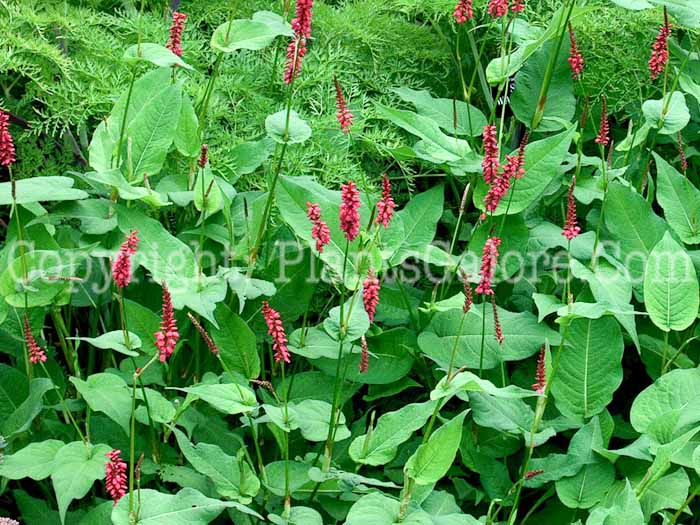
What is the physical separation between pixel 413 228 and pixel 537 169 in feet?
0.83

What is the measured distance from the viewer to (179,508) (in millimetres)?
1257

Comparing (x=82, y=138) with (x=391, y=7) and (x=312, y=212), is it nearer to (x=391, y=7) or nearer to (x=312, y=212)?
(x=391, y=7)

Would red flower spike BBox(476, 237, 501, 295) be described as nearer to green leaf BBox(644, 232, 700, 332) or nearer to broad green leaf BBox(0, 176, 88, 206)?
green leaf BBox(644, 232, 700, 332)

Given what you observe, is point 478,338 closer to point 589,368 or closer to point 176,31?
point 589,368

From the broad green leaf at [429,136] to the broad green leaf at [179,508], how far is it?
0.77 meters

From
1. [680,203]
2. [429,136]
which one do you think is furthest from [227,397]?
[680,203]

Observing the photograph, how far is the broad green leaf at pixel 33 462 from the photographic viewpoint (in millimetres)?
1301

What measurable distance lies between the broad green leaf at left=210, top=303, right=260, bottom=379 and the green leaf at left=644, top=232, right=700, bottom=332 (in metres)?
0.66

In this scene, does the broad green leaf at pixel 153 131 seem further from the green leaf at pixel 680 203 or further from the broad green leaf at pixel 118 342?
the green leaf at pixel 680 203

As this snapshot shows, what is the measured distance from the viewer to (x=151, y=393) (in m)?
1.44

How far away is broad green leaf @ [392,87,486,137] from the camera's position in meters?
1.94

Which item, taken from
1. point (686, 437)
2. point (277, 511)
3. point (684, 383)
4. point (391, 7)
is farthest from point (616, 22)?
point (277, 511)

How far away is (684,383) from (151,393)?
0.86 metres

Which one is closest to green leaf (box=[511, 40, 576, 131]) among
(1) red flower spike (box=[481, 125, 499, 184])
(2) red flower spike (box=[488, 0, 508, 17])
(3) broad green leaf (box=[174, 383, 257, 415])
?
(2) red flower spike (box=[488, 0, 508, 17])
